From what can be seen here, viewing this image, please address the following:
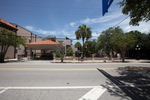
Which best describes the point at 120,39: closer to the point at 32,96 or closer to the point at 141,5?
the point at 141,5

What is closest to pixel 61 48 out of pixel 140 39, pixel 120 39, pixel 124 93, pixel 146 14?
pixel 120 39

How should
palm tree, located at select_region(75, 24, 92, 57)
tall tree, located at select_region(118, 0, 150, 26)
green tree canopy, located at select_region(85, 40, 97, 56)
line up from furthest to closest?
green tree canopy, located at select_region(85, 40, 97, 56), palm tree, located at select_region(75, 24, 92, 57), tall tree, located at select_region(118, 0, 150, 26)

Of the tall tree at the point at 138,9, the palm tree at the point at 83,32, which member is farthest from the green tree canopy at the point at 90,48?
the tall tree at the point at 138,9

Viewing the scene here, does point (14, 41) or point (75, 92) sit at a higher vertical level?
point (14, 41)

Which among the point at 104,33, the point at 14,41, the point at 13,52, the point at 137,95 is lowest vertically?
the point at 137,95

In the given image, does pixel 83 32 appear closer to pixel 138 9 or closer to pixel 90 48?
pixel 90 48

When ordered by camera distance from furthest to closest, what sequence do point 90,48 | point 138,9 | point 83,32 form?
point 90,48, point 83,32, point 138,9

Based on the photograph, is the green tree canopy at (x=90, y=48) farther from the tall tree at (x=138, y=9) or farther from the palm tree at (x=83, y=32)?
the tall tree at (x=138, y=9)

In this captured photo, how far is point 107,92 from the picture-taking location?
3.80 metres

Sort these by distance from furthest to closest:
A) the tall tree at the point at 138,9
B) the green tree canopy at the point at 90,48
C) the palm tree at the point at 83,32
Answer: the green tree canopy at the point at 90,48
the palm tree at the point at 83,32
the tall tree at the point at 138,9

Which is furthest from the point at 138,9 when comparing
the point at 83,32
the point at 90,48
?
the point at 90,48

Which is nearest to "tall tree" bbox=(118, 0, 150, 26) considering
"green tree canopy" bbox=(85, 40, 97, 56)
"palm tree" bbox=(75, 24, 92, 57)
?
"palm tree" bbox=(75, 24, 92, 57)

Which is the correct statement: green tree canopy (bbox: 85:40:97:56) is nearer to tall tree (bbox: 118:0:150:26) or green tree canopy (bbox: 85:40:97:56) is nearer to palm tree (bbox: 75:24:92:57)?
palm tree (bbox: 75:24:92:57)

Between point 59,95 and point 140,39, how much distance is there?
2984 cm
